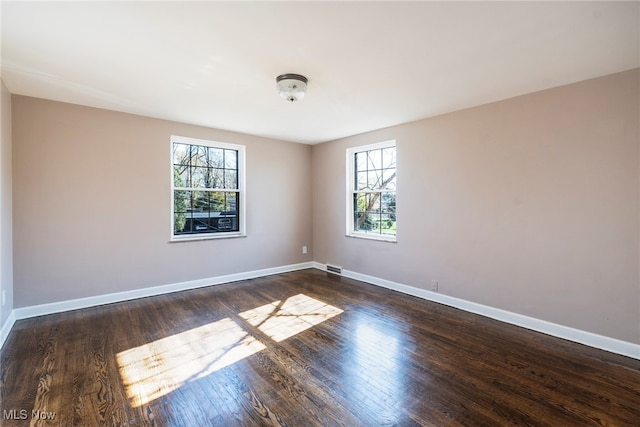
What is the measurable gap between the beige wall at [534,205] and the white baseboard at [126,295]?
241 cm

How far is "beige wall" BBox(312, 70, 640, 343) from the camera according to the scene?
2.49 meters

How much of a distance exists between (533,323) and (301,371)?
7.89 ft

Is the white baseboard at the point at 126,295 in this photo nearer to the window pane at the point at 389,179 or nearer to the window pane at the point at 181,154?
the window pane at the point at 181,154

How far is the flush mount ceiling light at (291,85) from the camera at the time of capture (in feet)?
8.43

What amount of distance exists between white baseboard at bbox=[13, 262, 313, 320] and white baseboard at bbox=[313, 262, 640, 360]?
2.27m

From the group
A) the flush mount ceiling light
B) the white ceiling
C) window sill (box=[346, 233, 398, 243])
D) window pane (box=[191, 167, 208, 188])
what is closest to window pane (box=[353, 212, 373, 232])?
window sill (box=[346, 233, 398, 243])

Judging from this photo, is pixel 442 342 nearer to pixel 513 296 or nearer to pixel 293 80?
pixel 513 296

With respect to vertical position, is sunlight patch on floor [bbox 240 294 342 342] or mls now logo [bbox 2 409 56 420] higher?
sunlight patch on floor [bbox 240 294 342 342]

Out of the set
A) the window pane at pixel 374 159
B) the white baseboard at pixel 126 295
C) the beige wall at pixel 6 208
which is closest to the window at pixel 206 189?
the white baseboard at pixel 126 295

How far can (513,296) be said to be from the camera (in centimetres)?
310

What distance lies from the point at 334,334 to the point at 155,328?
70.9 inches

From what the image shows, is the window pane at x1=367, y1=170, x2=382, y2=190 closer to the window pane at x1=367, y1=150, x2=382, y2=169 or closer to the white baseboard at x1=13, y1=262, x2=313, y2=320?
the window pane at x1=367, y1=150, x2=382, y2=169

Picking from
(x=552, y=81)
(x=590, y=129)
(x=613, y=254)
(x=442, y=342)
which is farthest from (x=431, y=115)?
(x=442, y=342)

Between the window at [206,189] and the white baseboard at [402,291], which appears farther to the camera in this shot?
the window at [206,189]
